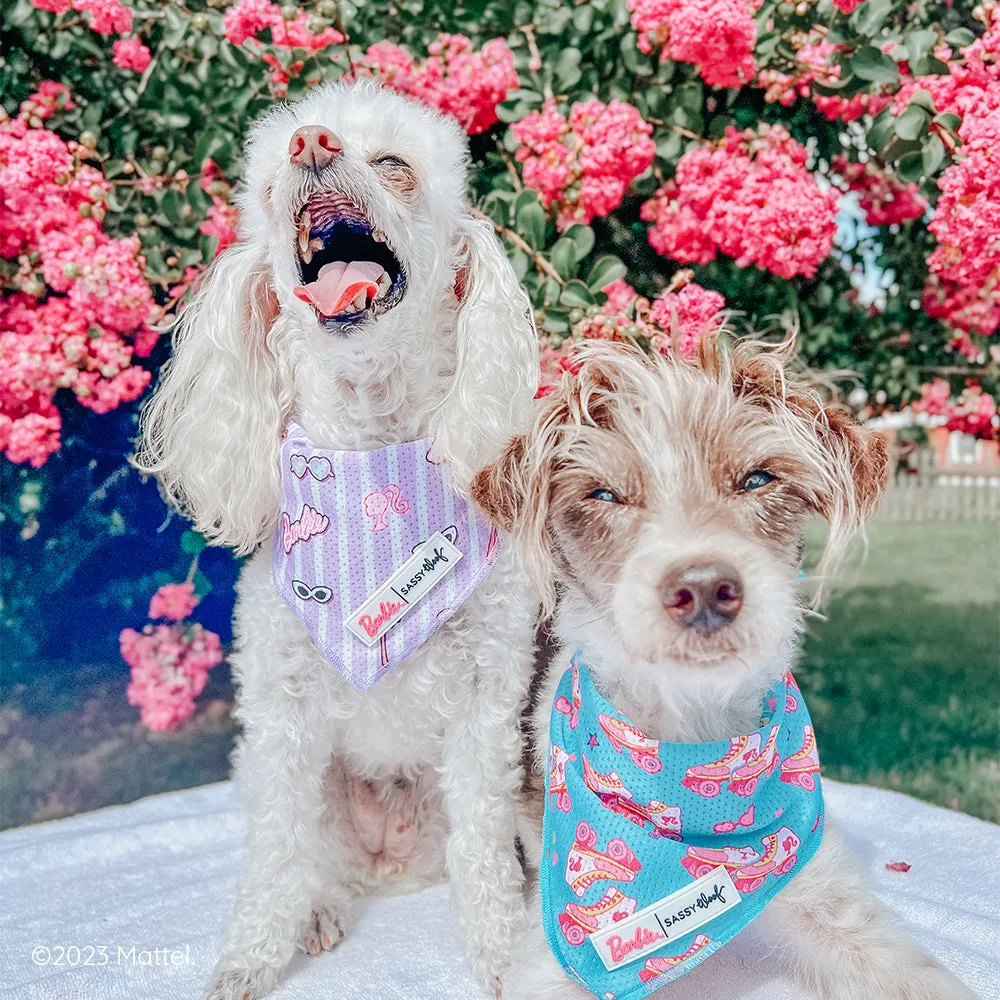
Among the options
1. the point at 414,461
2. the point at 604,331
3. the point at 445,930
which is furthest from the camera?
the point at 604,331

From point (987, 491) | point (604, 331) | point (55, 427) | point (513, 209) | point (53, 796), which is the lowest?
point (53, 796)

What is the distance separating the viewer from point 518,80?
2.59m

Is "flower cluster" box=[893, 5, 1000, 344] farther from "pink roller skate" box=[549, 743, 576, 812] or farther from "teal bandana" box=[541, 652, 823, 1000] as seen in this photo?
"pink roller skate" box=[549, 743, 576, 812]

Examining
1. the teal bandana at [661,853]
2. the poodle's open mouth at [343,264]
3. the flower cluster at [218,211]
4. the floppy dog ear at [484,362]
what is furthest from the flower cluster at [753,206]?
the teal bandana at [661,853]

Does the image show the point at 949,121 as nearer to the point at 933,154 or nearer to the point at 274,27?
the point at 933,154

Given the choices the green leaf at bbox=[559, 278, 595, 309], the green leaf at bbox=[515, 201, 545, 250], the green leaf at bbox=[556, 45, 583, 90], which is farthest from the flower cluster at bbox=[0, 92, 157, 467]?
the green leaf at bbox=[556, 45, 583, 90]

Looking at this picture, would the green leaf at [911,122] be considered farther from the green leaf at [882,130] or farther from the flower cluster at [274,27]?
the flower cluster at [274,27]

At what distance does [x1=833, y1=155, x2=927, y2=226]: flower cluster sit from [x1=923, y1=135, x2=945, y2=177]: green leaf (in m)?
0.55

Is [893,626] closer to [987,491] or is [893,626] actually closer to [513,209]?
[987,491]

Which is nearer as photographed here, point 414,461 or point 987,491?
point 414,461

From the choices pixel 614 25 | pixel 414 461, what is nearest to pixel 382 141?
pixel 414 461

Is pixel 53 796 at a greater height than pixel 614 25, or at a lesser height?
lesser

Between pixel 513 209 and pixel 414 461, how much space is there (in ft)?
3.32

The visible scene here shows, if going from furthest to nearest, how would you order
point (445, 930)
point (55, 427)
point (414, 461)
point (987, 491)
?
1. point (987, 491)
2. point (55, 427)
3. point (445, 930)
4. point (414, 461)
